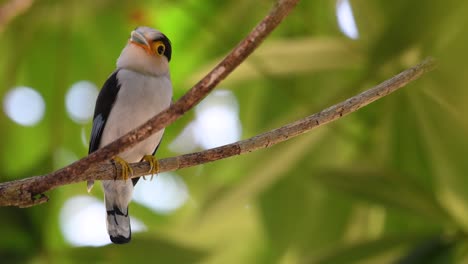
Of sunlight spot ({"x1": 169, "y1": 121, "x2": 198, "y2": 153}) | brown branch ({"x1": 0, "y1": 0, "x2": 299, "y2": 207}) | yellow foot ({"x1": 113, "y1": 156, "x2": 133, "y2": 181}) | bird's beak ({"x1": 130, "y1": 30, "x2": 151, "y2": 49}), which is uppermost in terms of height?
sunlight spot ({"x1": 169, "y1": 121, "x2": 198, "y2": 153})

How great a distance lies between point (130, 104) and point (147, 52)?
0.70 ft

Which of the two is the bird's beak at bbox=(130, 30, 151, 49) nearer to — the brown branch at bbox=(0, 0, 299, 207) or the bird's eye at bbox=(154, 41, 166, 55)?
the bird's eye at bbox=(154, 41, 166, 55)

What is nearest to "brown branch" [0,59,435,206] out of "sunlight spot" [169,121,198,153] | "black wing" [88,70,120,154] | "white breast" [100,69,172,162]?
"white breast" [100,69,172,162]

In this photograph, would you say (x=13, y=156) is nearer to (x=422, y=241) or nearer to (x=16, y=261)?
(x=16, y=261)

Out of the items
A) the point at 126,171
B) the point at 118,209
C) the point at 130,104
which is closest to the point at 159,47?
the point at 130,104

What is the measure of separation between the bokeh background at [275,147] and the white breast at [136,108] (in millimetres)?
472

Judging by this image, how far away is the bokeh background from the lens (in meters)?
2.60

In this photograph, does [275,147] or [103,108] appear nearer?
[103,108]

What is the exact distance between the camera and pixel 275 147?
9.45 feet

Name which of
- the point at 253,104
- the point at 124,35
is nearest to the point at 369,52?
the point at 253,104

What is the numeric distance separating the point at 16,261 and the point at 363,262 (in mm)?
1171

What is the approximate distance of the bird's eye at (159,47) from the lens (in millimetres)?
2422

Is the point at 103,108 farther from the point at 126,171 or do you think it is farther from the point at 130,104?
the point at 126,171

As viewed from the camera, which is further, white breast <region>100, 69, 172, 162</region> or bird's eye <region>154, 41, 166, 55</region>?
bird's eye <region>154, 41, 166, 55</region>
